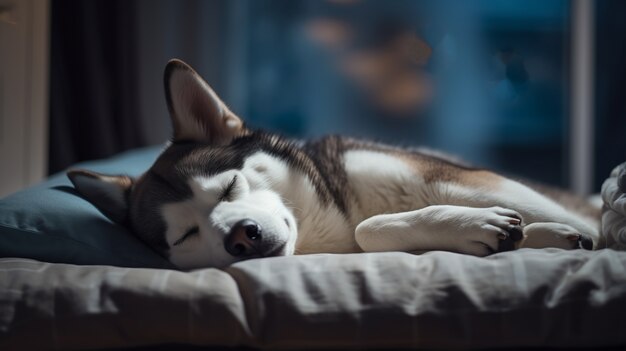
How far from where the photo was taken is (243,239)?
1451mm

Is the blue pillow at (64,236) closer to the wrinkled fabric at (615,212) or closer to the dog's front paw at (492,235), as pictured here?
the dog's front paw at (492,235)

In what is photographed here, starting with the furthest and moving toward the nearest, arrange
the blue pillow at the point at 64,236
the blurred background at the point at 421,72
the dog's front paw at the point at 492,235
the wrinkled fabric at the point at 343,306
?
the blurred background at the point at 421,72 < the blue pillow at the point at 64,236 < the dog's front paw at the point at 492,235 < the wrinkled fabric at the point at 343,306

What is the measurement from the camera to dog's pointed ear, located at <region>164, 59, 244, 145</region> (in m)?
1.72

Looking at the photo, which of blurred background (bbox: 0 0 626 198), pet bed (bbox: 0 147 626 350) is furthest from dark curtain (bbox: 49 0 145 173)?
pet bed (bbox: 0 147 626 350)

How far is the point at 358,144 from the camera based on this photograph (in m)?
2.12

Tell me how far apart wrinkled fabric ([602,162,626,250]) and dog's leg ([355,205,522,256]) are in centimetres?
25

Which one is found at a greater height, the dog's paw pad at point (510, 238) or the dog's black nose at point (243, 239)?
the dog's paw pad at point (510, 238)

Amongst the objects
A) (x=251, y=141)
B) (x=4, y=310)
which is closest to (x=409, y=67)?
(x=251, y=141)

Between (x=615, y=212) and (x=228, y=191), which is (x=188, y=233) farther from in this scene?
(x=615, y=212)

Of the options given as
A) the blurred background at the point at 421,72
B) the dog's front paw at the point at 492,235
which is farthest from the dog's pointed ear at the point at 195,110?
the blurred background at the point at 421,72

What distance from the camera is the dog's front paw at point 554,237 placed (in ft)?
4.83

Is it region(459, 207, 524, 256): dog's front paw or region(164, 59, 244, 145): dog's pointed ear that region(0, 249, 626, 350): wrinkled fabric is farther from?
region(164, 59, 244, 145): dog's pointed ear

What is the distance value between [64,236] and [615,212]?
139 centimetres

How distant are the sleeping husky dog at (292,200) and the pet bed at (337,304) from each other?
0.17m
